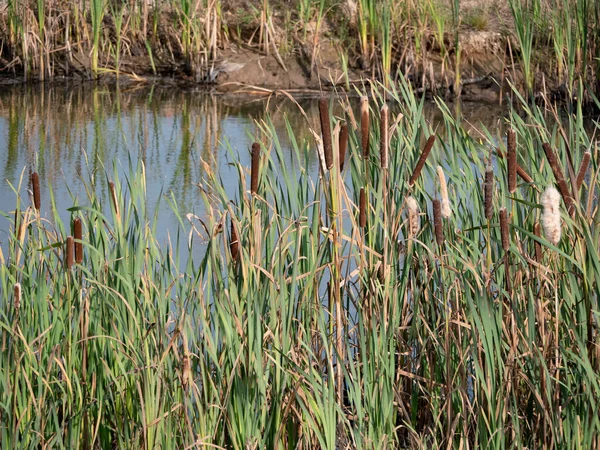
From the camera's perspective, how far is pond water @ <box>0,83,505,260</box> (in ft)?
14.7

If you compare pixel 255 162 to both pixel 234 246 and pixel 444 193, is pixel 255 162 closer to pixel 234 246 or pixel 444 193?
pixel 234 246

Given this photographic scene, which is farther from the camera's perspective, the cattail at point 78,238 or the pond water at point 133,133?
the pond water at point 133,133

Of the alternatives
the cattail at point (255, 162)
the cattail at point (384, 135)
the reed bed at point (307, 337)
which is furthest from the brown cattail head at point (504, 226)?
the cattail at point (255, 162)

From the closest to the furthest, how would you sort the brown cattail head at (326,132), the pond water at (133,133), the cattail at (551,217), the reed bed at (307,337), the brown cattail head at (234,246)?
the cattail at (551,217), the brown cattail head at (326,132), the reed bed at (307,337), the brown cattail head at (234,246), the pond water at (133,133)

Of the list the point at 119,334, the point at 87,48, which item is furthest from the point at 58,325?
the point at 87,48

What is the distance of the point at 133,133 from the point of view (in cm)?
575

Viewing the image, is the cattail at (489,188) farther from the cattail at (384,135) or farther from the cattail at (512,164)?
the cattail at (384,135)

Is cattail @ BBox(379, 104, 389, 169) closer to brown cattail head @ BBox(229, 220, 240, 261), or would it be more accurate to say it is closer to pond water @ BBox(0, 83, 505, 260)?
brown cattail head @ BBox(229, 220, 240, 261)

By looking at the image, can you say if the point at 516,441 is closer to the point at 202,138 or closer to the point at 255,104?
the point at 202,138

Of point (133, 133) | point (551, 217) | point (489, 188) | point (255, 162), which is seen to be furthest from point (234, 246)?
point (133, 133)

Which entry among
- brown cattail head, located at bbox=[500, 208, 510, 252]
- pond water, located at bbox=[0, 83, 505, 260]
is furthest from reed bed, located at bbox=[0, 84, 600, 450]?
pond water, located at bbox=[0, 83, 505, 260]

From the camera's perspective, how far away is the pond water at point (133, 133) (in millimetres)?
4469

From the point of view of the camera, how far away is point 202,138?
5797mm

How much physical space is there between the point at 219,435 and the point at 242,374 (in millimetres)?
153
